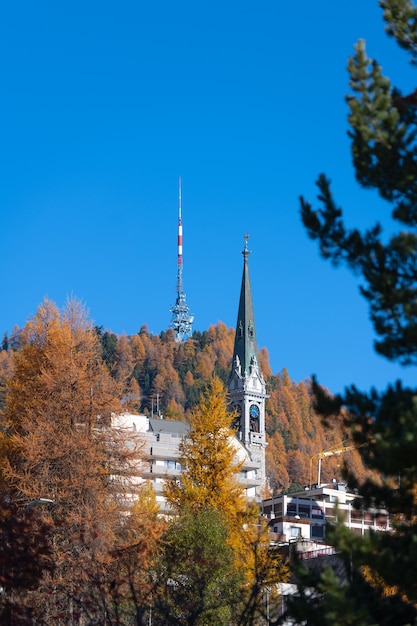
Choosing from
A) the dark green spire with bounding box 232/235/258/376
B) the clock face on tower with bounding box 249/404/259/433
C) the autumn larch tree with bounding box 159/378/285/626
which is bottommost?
the autumn larch tree with bounding box 159/378/285/626

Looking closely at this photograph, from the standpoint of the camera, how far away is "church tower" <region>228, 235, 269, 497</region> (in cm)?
11562

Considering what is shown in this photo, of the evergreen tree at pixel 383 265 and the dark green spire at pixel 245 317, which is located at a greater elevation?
the dark green spire at pixel 245 317

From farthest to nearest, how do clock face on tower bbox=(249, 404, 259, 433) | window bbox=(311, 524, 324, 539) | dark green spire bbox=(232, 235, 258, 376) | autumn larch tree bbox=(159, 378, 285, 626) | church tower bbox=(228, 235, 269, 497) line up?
dark green spire bbox=(232, 235, 258, 376) → clock face on tower bbox=(249, 404, 259, 433) → church tower bbox=(228, 235, 269, 497) → window bbox=(311, 524, 324, 539) → autumn larch tree bbox=(159, 378, 285, 626)

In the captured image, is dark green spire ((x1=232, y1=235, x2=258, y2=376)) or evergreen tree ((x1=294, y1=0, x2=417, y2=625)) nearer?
evergreen tree ((x1=294, y1=0, x2=417, y2=625))

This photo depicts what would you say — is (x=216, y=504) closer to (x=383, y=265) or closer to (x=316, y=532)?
(x=383, y=265)

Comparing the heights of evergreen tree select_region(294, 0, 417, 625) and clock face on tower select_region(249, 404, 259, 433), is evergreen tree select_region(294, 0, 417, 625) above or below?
below

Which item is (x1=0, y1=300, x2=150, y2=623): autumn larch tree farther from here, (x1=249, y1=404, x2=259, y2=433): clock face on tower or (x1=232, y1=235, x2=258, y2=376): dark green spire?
(x1=232, y1=235, x2=258, y2=376): dark green spire

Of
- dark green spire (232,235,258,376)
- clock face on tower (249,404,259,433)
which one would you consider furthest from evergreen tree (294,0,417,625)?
dark green spire (232,235,258,376)

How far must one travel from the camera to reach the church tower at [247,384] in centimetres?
11562

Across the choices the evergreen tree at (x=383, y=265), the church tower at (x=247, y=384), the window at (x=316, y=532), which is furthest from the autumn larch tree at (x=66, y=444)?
the church tower at (x=247, y=384)

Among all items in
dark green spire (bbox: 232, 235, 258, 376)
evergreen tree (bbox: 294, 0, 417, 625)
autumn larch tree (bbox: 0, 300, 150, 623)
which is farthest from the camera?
dark green spire (bbox: 232, 235, 258, 376)

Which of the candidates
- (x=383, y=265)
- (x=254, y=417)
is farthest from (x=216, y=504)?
(x=254, y=417)

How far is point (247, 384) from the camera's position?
12131cm

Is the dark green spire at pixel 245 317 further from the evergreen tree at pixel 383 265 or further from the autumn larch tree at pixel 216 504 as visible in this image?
the evergreen tree at pixel 383 265
